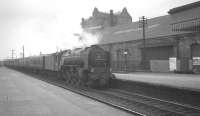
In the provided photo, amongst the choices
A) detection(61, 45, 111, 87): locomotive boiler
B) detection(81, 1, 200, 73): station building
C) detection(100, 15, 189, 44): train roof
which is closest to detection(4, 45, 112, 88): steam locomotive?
detection(61, 45, 111, 87): locomotive boiler

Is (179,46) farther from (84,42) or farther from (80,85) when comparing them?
(80,85)

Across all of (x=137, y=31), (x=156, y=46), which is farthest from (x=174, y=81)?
(x=137, y=31)

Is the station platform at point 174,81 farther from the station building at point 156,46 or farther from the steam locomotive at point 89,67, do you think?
the station building at point 156,46

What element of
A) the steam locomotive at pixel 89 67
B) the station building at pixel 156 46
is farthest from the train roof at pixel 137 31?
the steam locomotive at pixel 89 67

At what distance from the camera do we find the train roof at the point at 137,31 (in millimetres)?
37919

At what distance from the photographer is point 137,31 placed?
44.5m

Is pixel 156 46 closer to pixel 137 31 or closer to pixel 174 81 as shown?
pixel 137 31

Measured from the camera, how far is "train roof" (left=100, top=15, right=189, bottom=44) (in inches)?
1493

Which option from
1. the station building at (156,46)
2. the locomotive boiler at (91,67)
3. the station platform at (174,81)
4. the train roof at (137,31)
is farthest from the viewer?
the train roof at (137,31)

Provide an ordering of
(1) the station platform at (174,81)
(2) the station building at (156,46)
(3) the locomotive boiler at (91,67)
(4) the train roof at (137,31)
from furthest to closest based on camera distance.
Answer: (4) the train roof at (137,31), (2) the station building at (156,46), (3) the locomotive boiler at (91,67), (1) the station platform at (174,81)

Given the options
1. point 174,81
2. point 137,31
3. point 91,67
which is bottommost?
point 174,81

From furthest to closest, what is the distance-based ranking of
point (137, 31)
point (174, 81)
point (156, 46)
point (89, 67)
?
point (137, 31), point (156, 46), point (89, 67), point (174, 81)

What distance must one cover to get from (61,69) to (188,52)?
18.0 m

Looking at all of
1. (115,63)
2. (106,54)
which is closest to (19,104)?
(106,54)
